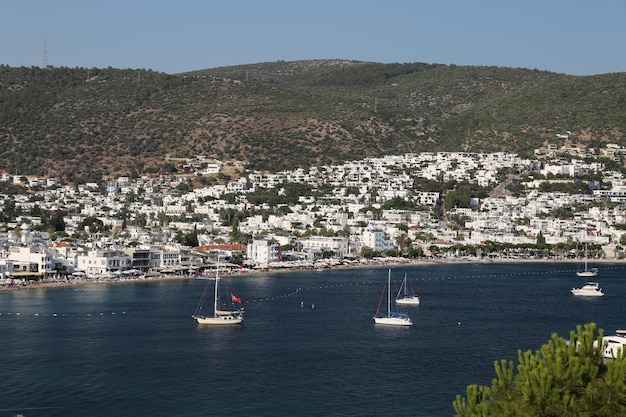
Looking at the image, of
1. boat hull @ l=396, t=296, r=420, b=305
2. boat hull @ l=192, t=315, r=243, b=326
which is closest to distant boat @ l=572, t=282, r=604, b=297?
boat hull @ l=396, t=296, r=420, b=305

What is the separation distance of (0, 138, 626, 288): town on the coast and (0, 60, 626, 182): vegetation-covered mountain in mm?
3446

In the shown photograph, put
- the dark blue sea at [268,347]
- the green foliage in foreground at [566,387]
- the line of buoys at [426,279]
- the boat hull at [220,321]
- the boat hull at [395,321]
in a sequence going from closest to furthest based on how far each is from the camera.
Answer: the green foliage in foreground at [566,387], the dark blue sea at [268,347], the boat hull at [220,321], the boat hull at [395,321], the line of buoys at [426,279]

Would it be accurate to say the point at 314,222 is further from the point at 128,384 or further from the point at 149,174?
the point at 128,384

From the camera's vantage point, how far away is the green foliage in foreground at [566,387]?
1135 cm

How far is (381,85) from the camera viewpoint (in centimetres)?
13412

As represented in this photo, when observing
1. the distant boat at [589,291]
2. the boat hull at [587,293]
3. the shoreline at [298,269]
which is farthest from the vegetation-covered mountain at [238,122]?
the boat hull at [587,293]

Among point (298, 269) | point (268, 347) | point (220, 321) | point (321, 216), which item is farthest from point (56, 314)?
point (321, 216)

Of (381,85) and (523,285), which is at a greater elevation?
(381,85)

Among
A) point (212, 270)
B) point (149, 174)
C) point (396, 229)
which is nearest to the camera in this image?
point (212, 270)

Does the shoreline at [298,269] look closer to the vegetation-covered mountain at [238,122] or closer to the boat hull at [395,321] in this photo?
the boat hull at [395,321]

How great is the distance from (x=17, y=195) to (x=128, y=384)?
5579cm

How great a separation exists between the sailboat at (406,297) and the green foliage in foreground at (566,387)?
86.6 feet

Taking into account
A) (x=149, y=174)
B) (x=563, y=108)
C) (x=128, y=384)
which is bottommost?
(x=128, y=384)

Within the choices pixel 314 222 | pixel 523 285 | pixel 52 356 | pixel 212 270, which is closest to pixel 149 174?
pixel 314 222
